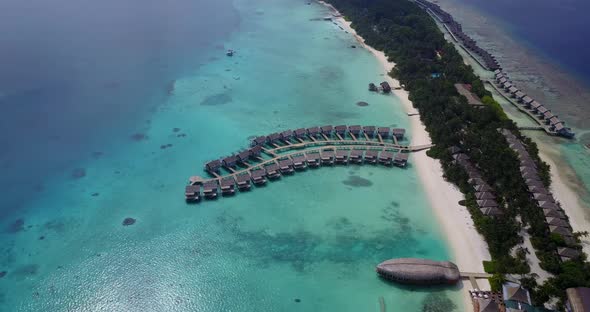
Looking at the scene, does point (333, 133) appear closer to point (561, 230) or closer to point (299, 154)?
point (299, 154)

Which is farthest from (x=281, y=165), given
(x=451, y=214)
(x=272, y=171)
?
(x=451, y=214)

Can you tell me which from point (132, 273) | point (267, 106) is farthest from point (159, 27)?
point (132, 273)

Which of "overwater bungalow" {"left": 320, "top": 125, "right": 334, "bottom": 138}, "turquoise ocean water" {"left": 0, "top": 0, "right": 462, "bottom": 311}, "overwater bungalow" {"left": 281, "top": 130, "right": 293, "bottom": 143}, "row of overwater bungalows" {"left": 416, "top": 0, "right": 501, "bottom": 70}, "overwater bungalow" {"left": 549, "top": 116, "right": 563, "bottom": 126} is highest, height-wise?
"row of overwater bungalows" {"left": 416, "top": 0, "right": 501, "bottom": 70}

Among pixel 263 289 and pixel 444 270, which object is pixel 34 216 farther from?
pixel 444 270

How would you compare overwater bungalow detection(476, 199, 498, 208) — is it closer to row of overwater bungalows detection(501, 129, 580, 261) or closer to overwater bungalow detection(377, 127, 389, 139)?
row of overwater bungalows detection(501, 129, 580, 261)

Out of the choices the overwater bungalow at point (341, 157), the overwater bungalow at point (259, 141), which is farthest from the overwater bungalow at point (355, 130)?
the overwater bungalow at point (259, 141)

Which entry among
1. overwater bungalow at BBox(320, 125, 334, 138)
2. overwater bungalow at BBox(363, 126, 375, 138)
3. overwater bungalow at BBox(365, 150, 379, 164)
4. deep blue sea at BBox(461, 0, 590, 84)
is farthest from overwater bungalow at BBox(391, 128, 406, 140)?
deep blue sea at BBox(461, 0, 590, 84)

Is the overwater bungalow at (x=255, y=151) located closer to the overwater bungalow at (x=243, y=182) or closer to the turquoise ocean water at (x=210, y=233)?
the turquoise ocean water at (x=210, y=233)
